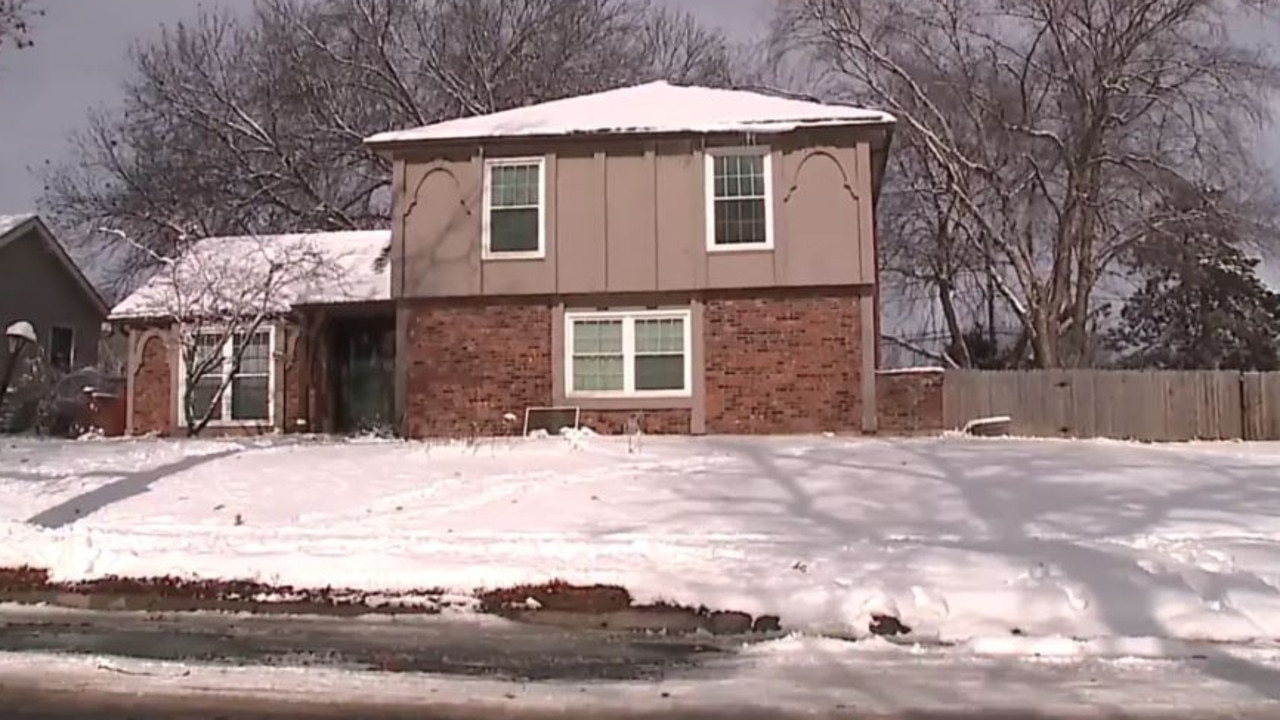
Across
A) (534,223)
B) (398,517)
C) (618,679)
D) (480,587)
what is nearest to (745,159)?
(534,223)

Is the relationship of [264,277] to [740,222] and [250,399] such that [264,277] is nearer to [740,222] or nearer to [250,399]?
[250,399]

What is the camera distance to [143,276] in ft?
121

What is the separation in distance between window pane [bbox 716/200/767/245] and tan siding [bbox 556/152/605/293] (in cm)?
202

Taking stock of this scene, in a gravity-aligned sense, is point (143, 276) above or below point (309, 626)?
above

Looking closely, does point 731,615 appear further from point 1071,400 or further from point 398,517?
point 1071,400

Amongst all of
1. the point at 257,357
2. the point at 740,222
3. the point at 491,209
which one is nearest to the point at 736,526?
the point at 740,222

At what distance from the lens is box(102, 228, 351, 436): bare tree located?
2534 centimetres

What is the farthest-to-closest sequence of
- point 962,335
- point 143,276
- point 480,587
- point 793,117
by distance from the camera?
point 962,335 → point 143,276 → point 793,117 → point 480,587

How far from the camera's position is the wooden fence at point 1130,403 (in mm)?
22953

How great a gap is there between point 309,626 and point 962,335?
1327 inches

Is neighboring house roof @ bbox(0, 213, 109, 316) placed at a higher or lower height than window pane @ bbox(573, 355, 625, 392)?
higher

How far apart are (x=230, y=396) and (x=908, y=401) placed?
1321cm

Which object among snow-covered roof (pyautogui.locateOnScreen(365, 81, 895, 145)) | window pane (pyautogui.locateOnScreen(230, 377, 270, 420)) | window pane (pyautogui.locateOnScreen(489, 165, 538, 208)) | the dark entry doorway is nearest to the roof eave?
snow-covered roof (pyautogui.locateOnScreen(365, 81, 895, 145))

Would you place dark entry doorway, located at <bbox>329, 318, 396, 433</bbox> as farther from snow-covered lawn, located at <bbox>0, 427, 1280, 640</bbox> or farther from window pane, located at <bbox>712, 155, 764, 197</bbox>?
window pane, located at <bbox>712, 155, 764, 197</bbox>
